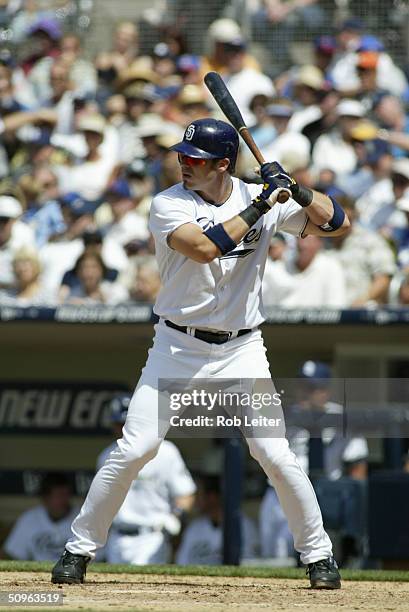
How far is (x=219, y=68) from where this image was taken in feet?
36.7

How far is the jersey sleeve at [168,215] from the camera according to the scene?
4.78 m

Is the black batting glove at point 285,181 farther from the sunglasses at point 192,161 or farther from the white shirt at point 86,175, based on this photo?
the white shirt at point 86,175

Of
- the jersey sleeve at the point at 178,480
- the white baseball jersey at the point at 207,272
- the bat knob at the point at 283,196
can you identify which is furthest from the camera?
the jersey sleeve at the point at 178,480

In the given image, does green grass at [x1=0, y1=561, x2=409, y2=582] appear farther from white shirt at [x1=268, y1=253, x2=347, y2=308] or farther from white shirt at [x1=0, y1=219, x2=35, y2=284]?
white shirt at [x1=0, y1=219, x2=35, y2=284]

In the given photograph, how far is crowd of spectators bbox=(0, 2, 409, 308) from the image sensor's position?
27.8ft

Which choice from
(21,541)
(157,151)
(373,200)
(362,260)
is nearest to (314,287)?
(362,260)

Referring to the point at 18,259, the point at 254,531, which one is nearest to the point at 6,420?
the point at 18,259

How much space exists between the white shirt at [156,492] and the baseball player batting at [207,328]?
2936 mm

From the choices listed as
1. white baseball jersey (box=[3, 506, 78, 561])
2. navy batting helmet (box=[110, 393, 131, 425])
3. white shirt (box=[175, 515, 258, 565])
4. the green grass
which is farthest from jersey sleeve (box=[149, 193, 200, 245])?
white baseball jersey (box=[3, 506, 78, 561])

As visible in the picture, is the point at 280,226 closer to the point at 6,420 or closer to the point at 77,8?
the point at 6,420

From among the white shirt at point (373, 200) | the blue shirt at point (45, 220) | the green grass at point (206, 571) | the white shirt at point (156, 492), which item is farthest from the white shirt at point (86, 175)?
the green grass at point (206, 571)

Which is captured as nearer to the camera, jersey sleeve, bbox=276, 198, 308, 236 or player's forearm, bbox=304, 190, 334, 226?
player's forearm, bbox=304, 190, 334, 226

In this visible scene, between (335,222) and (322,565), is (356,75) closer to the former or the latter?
(335,222)

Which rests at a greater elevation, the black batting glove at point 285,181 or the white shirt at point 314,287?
the black batting glove at point 285,181
